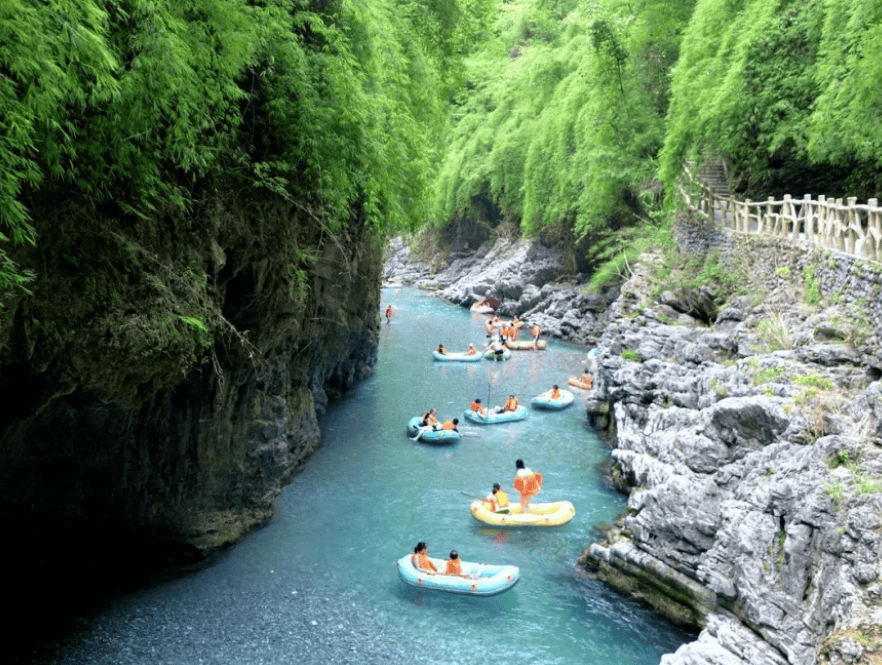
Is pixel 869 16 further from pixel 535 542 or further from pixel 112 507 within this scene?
pixel 112 507

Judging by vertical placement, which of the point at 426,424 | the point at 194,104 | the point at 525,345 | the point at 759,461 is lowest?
the point at 525,345

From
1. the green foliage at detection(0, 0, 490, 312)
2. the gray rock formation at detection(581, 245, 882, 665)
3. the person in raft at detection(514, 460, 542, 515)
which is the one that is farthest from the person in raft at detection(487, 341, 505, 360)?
the green foliage at detection(0, 0, 490, 312)

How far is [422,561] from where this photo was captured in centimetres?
1197

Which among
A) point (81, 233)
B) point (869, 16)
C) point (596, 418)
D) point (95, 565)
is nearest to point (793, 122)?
point (869, 16)

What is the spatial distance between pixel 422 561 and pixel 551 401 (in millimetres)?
11179

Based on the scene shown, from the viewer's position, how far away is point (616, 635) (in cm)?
1068

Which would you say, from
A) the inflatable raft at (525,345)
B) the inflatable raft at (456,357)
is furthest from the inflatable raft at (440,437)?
the inflatable raft at (525,345)

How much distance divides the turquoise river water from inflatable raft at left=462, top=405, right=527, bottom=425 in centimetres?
72

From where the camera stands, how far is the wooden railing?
12492 millimetres

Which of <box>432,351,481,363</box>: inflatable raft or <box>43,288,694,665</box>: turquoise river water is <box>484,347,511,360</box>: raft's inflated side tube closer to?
<box>432,351,481,363</box>: inflatable raft

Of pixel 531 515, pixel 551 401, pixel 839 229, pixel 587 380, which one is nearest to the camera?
pixel 839 229

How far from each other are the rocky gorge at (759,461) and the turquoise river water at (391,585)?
898mm

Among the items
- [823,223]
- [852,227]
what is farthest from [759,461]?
[823,223]

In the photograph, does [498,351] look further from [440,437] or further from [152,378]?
[152,378]
